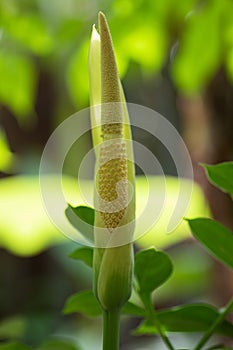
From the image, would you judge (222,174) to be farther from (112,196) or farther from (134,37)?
(134,37)

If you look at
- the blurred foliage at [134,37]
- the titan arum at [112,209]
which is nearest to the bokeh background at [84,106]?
the blurred foliage at [134,37]

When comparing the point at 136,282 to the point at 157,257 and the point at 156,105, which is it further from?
the point at 156,105

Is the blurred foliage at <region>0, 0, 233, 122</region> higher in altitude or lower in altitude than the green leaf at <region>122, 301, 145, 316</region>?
higher

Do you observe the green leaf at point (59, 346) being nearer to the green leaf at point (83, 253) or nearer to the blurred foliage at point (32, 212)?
the green leaf at point (83, 253)

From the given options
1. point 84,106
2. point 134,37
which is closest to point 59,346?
point 134,37

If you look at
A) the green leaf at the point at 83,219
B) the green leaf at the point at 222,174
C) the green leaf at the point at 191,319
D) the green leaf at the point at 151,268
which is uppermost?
the green leaf at the point at 222,174

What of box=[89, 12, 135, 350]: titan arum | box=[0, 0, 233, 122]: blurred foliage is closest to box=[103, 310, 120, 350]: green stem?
box=[89, 12, 135, 350]: titan arum

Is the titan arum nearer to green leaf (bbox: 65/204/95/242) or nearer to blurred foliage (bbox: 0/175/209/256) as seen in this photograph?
green leaf (bbox: 65/204/95/242)
